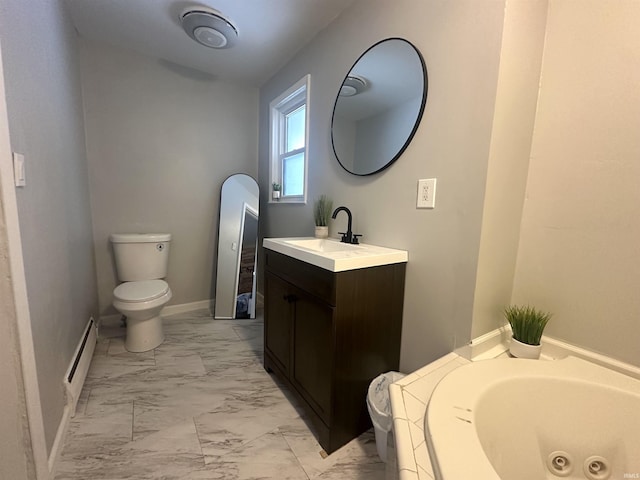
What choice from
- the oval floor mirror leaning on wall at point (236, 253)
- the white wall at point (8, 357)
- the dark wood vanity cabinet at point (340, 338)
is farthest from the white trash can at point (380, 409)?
the oval floor mirror leaning on wall at point (236, 253)

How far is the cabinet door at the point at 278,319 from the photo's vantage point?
1507 millimetres

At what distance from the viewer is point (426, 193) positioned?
122 cm

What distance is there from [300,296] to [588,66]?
149 cm

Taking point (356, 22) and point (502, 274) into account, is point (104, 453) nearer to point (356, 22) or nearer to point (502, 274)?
point (502, 274)

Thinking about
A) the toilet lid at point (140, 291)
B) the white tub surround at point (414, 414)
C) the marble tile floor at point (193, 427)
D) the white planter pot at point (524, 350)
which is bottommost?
the marble tile floor at point (193, 427)

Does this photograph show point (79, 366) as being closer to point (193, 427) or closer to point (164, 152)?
point (193, 427)

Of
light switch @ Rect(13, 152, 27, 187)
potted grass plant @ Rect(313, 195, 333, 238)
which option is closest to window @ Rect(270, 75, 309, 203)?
potted grass plant @ Rect(313, 195, 333, 238)

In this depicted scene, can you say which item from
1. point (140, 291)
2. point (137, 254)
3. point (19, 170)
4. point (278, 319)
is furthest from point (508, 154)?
point (137, 254)

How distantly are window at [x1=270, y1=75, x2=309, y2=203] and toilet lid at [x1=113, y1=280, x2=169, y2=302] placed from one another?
48.5 inches

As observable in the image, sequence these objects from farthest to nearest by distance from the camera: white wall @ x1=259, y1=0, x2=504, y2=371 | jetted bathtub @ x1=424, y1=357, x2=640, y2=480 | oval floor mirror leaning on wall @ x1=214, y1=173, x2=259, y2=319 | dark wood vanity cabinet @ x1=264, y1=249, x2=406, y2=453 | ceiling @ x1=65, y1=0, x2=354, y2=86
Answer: oval floor mirror leaning on wall @ x1=214, y1=173, x2=259, y2=319 → ceiling @ x1=65, y1=0, x2=354, y2=86 → dark wood vanity cabinet @ x1=264, y1=249, x2=406, y2=453 → white wall @ x1=259, y1=0, x2=504, y2=371 → jetted bathtub @ x1=424, y1=357, x2=640, y2=480

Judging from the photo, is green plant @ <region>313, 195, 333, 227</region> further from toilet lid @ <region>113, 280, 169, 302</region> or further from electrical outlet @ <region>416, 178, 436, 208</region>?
toilet lid @ <region>113, 280, 169, 302</region>

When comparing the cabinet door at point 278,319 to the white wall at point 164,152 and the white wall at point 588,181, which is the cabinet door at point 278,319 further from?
the white wall at point 164,152

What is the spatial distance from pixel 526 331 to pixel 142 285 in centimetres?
243

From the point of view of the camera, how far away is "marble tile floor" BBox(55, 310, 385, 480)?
1.13 meters
